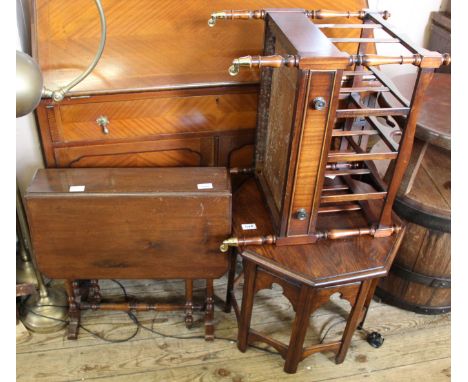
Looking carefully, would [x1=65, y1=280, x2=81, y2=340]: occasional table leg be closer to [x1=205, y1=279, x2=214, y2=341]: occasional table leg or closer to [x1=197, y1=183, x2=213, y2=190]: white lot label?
[x1=205, y1=279, x2=214, y2=341]: occasional table leg

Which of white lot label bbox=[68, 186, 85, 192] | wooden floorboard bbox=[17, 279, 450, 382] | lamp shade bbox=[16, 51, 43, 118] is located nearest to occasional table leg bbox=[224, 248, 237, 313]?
wooden floorboard bbox=[17, 279, 450, 382]

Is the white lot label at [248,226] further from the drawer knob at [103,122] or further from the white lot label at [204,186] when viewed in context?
the drawer knob at [103,122]

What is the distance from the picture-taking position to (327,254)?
5.06 feet

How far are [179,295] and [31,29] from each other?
47.1 inches

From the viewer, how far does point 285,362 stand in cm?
175

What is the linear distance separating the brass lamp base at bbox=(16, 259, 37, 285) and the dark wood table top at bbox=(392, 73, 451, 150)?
1613 millimetres

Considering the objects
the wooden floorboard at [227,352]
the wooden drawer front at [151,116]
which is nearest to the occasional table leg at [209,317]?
the wooden floorboard at [227,352]

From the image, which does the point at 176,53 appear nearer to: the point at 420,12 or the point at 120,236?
the point at 120,236

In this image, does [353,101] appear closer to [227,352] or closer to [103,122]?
[103,122]

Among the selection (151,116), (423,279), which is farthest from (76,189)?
(423,279)

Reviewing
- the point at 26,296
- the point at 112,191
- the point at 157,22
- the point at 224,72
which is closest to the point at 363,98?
the point at 224,72

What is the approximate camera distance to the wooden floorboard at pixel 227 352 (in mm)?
1761

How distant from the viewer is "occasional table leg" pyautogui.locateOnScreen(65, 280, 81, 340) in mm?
1849

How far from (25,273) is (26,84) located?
109cm
